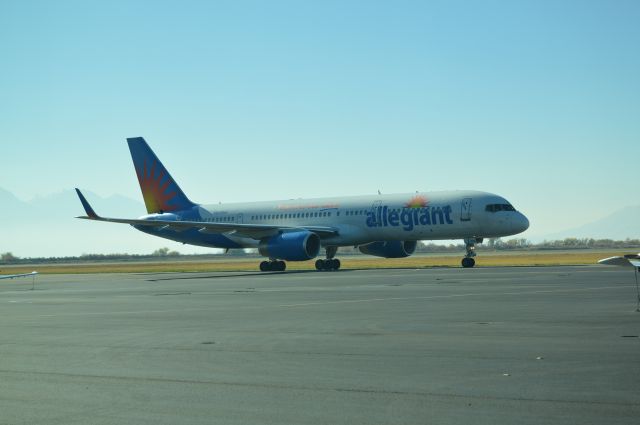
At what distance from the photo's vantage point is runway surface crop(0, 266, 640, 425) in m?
7.54

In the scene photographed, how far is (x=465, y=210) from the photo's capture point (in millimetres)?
44906

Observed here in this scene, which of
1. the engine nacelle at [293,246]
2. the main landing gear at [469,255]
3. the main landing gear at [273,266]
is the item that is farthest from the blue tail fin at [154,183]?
the main landing gear at [469,255]

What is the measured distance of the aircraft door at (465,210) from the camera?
44.8 m

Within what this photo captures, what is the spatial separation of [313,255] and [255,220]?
884 cm

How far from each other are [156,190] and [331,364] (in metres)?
50.0

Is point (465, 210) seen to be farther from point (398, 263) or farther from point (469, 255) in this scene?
point (398, 263)

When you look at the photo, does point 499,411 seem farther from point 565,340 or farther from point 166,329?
point 166,329

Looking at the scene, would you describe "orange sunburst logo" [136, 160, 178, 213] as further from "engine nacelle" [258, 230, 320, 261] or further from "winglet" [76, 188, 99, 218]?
"engine nacelle" [258, 230, 320, 261]

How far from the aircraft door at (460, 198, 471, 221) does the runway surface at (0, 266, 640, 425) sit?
24808 millimetres

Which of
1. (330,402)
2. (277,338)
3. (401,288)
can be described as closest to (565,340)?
(277,338)

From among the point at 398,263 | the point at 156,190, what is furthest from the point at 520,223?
the point at 156,190

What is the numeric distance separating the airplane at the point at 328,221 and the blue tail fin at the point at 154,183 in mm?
69

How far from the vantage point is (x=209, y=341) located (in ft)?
43.1

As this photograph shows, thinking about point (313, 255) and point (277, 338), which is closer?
point (277, 338)
